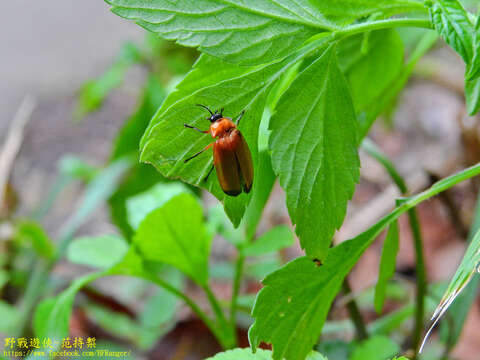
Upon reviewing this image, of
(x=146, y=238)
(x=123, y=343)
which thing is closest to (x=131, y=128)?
(x=123, y=343)

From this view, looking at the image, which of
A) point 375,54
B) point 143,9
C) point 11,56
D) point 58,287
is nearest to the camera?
point 143,9

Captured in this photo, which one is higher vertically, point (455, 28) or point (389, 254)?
point (455, 28)

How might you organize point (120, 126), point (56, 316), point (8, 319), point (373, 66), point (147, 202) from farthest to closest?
point (120, 126) → point (8, 319) → point (147, 202) → point (56, 316) → point (373, 66)

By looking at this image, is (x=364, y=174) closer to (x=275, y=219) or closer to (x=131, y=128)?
(x=275, y=219)

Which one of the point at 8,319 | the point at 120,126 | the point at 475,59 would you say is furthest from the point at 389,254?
the point at 120,126

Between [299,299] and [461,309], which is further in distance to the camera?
[461,309]

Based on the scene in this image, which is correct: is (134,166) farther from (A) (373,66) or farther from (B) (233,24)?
(B) (233,24)

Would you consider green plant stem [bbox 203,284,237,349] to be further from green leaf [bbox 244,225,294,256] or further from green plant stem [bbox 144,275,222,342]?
green leaf [bbox 244,225,294,256]

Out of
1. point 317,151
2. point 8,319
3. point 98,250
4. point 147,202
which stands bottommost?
point 8,319
